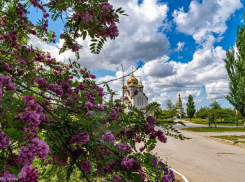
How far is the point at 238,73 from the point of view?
21.0 metres

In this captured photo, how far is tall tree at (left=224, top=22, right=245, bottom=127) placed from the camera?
19.7 meters

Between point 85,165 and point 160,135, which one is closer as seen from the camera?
point 85,165

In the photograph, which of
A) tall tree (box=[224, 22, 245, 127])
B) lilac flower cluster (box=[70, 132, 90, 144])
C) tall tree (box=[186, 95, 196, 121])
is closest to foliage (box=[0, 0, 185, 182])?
lilac flower cluster (box=[70, 132, 90, 144])

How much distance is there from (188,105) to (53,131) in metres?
56.9

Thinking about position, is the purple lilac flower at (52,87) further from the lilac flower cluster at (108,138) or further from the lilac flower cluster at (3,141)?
the lilac flower cluster at (3,141)

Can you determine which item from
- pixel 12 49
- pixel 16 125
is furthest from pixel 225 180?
pixel 12 49

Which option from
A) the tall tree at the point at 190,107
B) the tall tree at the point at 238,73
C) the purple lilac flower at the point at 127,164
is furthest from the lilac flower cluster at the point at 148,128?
the tall tree at the point at 190,107

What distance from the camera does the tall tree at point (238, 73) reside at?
19.7 meters

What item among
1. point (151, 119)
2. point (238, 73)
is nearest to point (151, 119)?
point (151, 119)

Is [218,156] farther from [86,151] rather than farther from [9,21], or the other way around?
[9,21]

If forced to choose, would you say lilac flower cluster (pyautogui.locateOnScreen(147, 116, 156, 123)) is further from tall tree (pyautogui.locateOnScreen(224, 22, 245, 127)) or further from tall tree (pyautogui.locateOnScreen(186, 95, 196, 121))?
tall tree (pyautogui.locateOnScreen(186, 95, 196, 121))

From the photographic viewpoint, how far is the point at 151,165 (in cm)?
152

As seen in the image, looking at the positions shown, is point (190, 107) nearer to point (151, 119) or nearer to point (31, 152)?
point (151, 119)

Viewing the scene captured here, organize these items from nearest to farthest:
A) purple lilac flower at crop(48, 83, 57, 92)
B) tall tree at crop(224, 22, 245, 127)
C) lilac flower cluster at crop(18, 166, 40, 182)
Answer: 1. lilac flower cluster at crop(18, 166, 40, 182)
2. purple lilac flower at crop(48, 83, 57, 92)
3. tall tree at crop(224, 22, 245, 127)
